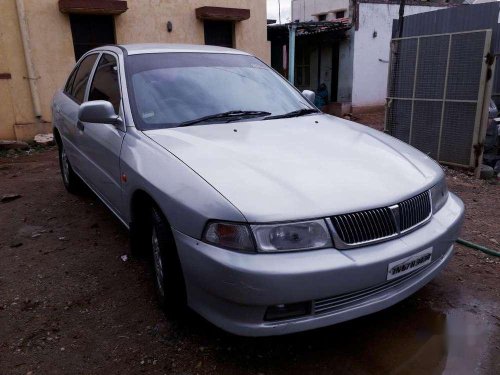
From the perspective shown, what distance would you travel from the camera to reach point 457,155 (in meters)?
6.28

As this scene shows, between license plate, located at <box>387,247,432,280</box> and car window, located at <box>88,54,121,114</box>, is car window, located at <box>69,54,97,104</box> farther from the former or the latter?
license plate, located at <box>387,247,432,280</box>

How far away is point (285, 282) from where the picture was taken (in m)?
1.86

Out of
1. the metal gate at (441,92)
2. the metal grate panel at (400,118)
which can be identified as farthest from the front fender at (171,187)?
the metal grate panel at (400,118)

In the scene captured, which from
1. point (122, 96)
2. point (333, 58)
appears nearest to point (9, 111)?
point (122, 96)

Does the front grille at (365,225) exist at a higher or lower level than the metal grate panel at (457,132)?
higher

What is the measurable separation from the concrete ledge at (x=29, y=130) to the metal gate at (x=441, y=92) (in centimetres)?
703

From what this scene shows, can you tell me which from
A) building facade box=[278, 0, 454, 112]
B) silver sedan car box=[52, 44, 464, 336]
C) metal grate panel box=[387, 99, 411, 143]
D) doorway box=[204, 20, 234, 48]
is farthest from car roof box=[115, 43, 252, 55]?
building facade box=[278, 0, 454, 112]

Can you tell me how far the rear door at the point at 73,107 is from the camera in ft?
13.5

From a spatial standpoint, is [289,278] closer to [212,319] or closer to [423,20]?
[212,319]

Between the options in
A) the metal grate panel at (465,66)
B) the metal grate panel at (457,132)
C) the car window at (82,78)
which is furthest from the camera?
the metal grate panel at (457,132)

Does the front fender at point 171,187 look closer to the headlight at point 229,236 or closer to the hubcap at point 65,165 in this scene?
the headlight at point 229,236

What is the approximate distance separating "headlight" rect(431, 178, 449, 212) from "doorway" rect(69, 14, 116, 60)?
872 centimetres

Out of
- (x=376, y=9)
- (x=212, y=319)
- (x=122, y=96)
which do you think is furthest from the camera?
(x=376, y=9)

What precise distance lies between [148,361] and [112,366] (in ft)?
0.62
